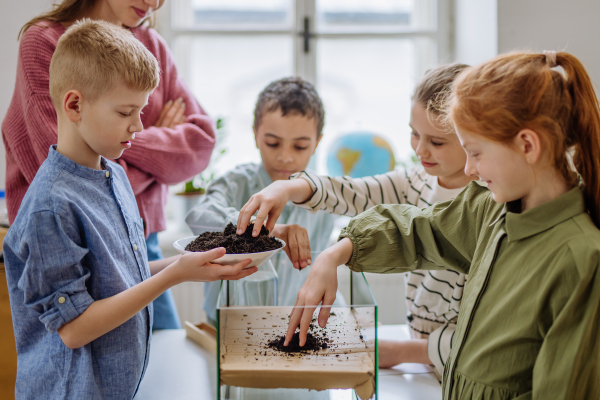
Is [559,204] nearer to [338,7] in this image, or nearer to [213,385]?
[213,385]

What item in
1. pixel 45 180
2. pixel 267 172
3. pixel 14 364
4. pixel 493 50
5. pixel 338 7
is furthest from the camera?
pixel 338 7

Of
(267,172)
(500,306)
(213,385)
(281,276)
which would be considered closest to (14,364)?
(213,385)

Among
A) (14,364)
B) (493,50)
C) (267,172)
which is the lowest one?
(14,364)

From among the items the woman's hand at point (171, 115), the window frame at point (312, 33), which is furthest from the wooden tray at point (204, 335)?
the window frame at point (312, 33)

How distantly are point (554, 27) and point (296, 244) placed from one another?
1.78 m

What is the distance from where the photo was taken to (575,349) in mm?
678

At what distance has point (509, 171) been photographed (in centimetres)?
79

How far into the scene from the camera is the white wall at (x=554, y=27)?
2137mm

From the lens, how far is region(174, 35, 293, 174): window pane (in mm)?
2814

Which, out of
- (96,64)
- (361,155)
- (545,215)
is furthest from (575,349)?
(361,155)

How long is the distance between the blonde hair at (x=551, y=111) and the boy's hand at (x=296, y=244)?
1.45ft

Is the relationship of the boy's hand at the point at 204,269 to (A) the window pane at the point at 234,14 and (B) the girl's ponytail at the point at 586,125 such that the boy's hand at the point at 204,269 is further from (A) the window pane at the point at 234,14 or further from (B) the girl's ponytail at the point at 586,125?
(A) the window pane at the point at 234,14

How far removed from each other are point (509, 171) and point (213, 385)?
707 millimetres

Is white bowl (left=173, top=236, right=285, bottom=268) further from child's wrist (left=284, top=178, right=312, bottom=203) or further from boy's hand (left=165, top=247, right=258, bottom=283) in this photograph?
child's wrist (left=284, top=178, right=312, bottom=203)
